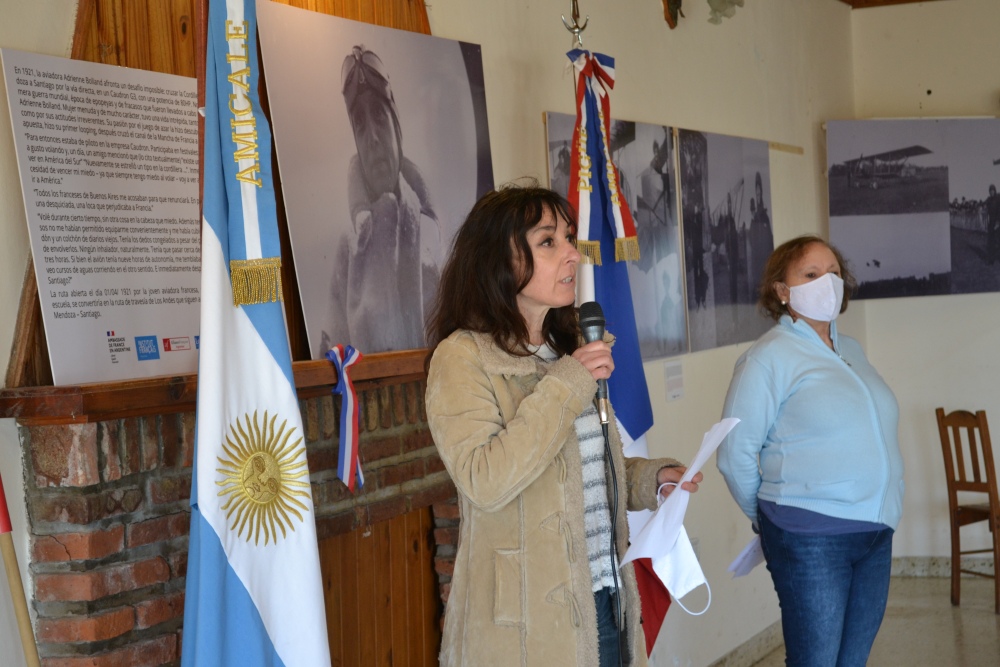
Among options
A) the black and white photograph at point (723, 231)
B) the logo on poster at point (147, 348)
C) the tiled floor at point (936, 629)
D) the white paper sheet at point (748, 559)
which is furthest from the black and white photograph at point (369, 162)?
the tiled floor at point (936, 629)

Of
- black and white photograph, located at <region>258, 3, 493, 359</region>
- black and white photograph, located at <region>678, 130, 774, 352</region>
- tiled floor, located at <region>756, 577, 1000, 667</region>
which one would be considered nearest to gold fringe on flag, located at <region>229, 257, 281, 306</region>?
black and white photograph, located at <region>258, 3, 493, 359</region>

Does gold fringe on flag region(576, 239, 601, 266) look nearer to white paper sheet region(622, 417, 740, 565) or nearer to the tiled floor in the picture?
white paper sheet region(622, 417, 740, 565)

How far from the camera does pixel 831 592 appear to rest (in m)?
3.01

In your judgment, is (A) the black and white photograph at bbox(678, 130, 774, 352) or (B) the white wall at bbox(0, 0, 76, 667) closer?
(B) the white wall at bbox(0, 0, 76, 667)

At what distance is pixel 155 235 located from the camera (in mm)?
2254

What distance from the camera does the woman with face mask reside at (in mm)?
3018

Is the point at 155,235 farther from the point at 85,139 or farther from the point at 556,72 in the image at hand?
the point at 556,72

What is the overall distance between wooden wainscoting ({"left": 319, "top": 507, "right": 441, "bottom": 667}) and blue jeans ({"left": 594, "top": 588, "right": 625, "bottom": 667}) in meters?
0.88

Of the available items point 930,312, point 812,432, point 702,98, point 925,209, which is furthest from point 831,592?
point 930,312

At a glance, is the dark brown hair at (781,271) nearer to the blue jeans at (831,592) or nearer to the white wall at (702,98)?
the blue jeans at (831,592)

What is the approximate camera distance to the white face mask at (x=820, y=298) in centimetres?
323

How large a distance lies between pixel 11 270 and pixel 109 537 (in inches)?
21.6

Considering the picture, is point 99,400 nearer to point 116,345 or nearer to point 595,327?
point 116,345

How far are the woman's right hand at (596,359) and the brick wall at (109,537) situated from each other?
0.86 metres
